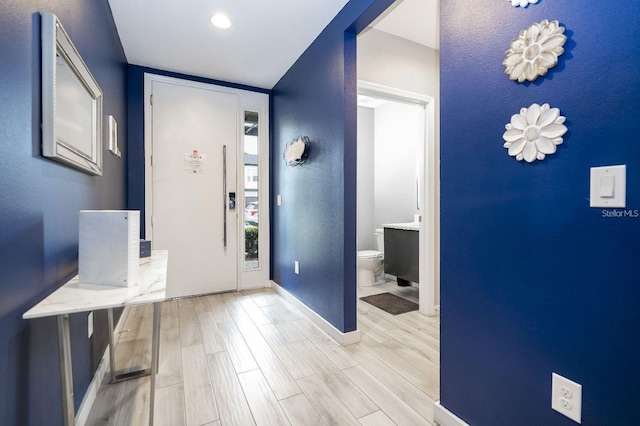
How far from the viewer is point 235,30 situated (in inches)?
98.4

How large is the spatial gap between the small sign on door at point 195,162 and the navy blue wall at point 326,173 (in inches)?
37.1

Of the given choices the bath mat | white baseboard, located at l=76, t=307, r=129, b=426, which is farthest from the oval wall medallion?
white baseboard, located at l=76, t=307, r=129, b=426

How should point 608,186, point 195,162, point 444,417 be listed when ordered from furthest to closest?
1. point 195,162
2. point 444,417
3. point 608,186

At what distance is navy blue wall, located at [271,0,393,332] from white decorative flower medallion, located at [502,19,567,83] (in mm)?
1000

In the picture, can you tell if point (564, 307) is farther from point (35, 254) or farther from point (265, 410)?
point (35, 254)

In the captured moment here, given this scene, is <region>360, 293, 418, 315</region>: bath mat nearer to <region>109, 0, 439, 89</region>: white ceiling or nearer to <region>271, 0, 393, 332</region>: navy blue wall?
<region>271, 0, 393, 332</region>: navy blue wall

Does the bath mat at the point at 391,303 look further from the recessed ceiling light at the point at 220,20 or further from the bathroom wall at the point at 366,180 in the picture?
the recessed ceiling light at the point at 220,20

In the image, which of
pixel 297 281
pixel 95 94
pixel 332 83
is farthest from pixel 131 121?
pixel 297 281

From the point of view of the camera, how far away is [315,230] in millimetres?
2709

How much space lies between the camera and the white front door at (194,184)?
328 centimetres

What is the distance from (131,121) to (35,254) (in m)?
2.63

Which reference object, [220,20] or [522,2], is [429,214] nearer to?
[522,2]

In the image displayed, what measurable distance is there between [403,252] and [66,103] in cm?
313

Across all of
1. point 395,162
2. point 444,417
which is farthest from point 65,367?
point 395,162
